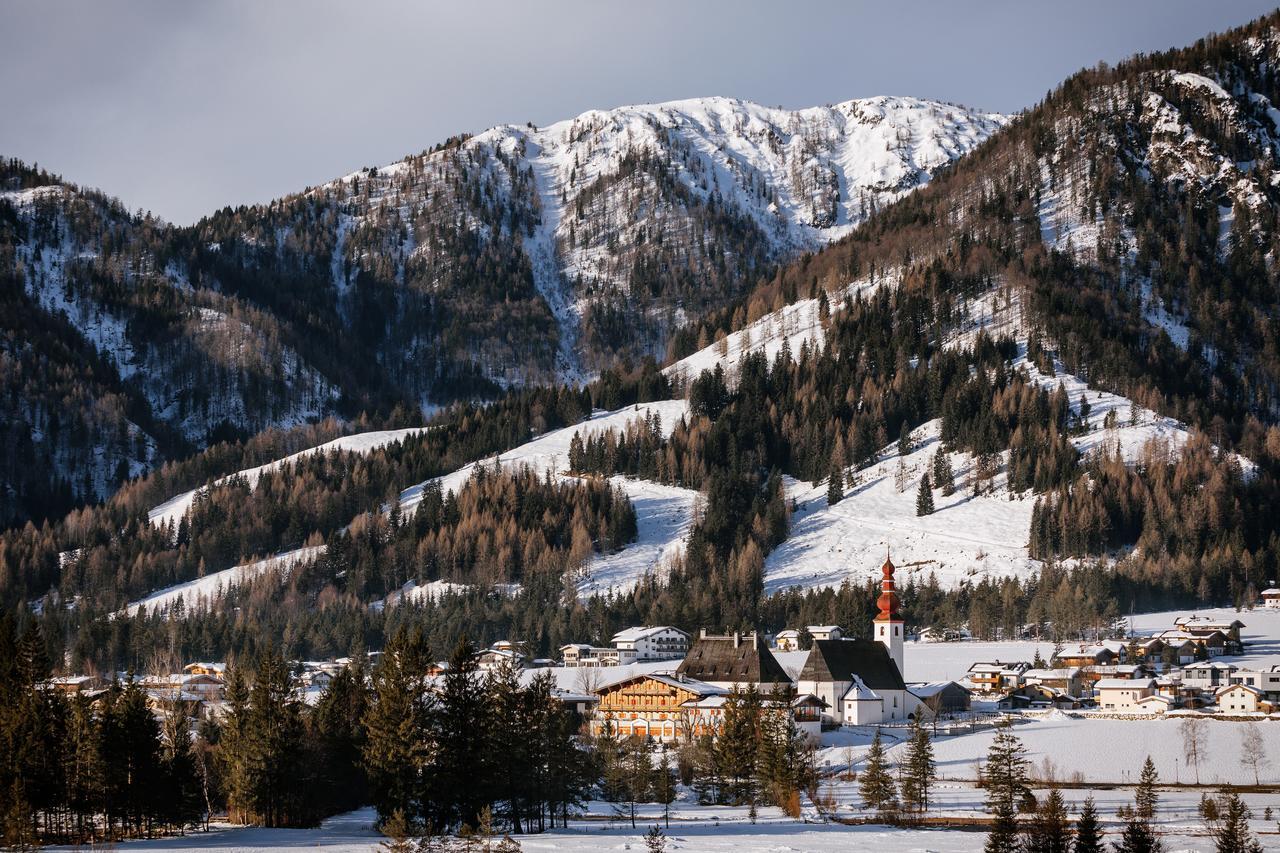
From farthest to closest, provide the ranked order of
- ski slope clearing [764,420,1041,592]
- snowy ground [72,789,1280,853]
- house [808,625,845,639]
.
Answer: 1. ski slope clearing [764,420,1041,592]
2. house [808,625,845,639]
3. snowy ground [72,789,1280,853]

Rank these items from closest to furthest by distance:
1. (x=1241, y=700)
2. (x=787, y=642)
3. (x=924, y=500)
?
1. (x=1241, y=700)
2. (x=787, y=642)
3. (x=924, y=500)

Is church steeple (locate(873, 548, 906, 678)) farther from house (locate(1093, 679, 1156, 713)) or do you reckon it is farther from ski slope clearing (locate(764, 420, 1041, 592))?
ski slope clearing (locate(764, 420, 1041, 592))

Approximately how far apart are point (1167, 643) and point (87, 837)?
106357 mm

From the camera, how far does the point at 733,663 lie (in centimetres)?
13038

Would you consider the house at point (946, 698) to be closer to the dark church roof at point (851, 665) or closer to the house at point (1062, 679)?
the dark church roof at point (851, 665)

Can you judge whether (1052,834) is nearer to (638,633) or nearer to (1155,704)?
(1155,704)

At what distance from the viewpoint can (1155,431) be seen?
196000 mm

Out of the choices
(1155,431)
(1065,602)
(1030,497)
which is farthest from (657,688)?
(1155,431)

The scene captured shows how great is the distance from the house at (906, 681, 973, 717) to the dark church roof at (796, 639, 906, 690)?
2.30 m


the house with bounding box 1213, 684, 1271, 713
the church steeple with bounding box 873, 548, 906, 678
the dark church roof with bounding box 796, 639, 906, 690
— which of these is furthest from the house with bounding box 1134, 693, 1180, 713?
the church steeple with bounding box 873, 548, 906, 678

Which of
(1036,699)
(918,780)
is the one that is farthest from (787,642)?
(918,780)

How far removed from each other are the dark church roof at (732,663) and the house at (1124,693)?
25.8 metres

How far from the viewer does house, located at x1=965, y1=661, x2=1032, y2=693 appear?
135250 millimetres

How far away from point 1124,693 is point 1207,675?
1246cm
